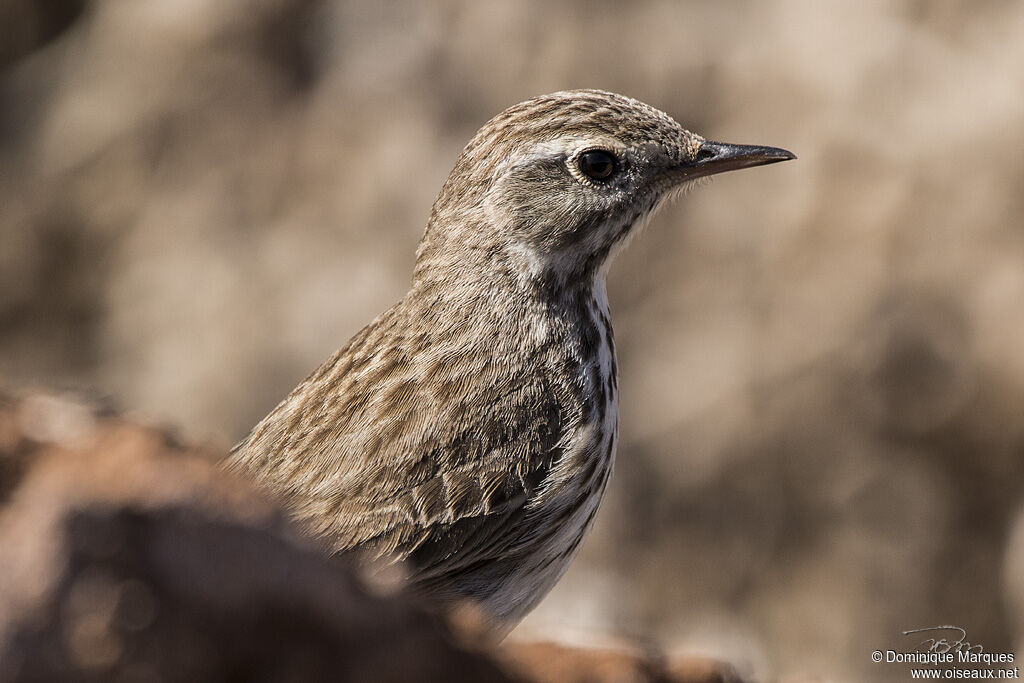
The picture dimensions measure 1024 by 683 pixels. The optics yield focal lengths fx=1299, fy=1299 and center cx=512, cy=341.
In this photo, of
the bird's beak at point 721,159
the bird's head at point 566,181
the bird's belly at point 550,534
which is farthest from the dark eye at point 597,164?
the bird's belly at point 550,534

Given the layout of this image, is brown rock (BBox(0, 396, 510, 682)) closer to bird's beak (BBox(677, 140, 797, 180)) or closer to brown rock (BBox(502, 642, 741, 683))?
brown rock (BBox(502, 642, 741, 683))

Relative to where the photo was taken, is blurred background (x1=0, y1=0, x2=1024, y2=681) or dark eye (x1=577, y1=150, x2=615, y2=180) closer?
dark eye (x1=577, y1=150, x2=615, y2=180)

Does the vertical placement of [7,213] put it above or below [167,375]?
above

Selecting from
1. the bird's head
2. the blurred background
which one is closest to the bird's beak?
the bird's head

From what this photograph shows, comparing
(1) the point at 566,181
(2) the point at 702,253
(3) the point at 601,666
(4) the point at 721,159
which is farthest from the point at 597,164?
(2) the point at 702,253

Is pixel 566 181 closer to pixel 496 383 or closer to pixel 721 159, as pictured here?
pixel 721 159

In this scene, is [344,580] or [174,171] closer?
[344,580]

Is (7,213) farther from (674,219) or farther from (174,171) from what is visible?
(674,219)

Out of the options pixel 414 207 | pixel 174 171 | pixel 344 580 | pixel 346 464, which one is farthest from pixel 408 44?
pixel 344 580
